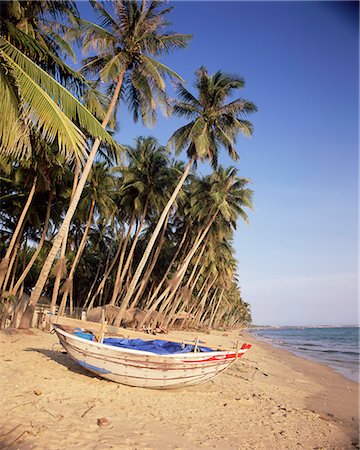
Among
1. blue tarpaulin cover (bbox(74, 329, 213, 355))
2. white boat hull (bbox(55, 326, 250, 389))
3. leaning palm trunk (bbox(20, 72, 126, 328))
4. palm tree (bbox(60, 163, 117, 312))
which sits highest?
palm tree (bbox(60, 163, 117, 312))

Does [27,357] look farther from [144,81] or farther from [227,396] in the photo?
[144,81]

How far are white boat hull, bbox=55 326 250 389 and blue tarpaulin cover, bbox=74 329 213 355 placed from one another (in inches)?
24.9

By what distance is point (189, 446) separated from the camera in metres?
4.76

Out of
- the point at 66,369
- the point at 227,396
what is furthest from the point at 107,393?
the point at 227,396

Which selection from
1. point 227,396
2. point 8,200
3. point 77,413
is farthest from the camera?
point 8,200

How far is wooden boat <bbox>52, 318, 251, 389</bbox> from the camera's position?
712cm

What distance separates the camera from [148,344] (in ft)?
27.4

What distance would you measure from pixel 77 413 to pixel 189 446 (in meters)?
2.08

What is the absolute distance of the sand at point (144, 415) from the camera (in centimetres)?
466

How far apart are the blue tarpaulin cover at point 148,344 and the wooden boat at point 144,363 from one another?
552 millimetres

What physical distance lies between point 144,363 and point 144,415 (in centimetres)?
133

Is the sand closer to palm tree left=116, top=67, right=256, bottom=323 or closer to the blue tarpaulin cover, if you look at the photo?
the blue tarpaulin cover

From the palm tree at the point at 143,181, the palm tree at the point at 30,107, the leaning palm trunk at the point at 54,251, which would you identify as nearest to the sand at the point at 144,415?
the leaning palm trunk at the point at 54,251

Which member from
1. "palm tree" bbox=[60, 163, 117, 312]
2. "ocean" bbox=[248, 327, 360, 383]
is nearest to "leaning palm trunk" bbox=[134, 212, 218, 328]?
"palm tree" bbox=[60, 163, 117, 312]
